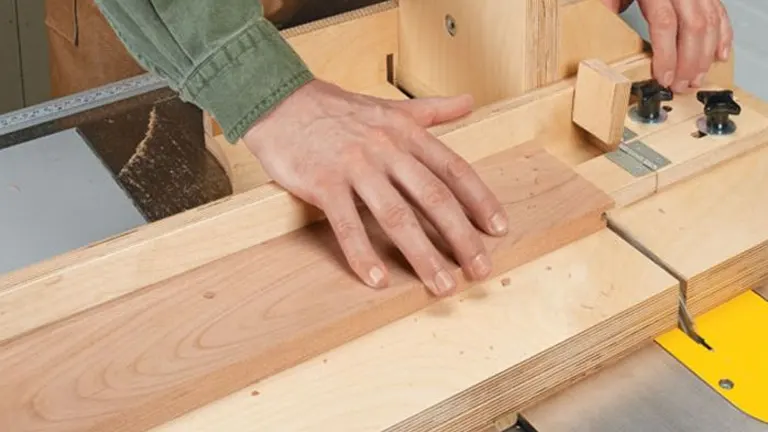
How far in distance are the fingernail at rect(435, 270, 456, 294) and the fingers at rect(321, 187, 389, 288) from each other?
5cm

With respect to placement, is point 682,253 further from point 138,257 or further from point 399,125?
point 138,257

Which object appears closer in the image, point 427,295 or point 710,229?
point 427,295

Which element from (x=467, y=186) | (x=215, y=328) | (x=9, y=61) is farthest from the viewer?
(x=9, y=61)

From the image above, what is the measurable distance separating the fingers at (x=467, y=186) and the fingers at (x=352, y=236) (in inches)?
3.7

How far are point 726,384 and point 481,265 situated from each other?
27 cm

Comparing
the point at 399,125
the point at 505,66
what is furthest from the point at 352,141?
the point at 505,66

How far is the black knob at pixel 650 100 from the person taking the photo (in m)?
1.22

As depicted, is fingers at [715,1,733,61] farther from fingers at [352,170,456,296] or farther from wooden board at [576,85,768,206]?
fingers at [352,170,456,296]

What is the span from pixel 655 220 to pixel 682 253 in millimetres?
60

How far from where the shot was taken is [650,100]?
1223mm

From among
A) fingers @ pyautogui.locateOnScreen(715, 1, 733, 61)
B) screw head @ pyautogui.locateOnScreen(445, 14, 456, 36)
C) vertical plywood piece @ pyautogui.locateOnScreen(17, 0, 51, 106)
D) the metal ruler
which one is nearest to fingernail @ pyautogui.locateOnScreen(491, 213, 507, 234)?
screw head @ pyautogui.locateOnScreen(445, 14, 456, 36)

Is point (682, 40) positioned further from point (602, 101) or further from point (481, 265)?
point (481, 265)

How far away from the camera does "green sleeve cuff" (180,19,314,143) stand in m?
1.05

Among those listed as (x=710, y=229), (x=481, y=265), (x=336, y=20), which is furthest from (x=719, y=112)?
(x=336, y=20)
